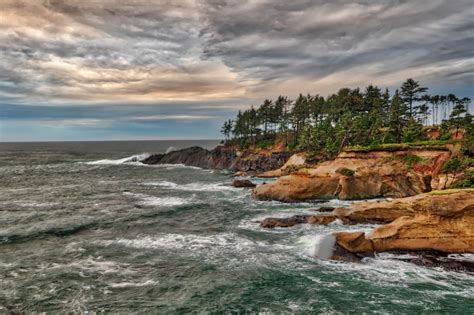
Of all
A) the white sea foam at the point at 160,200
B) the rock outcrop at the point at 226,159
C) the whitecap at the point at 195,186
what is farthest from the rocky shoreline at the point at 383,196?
the white sea foam at the point at 160,200

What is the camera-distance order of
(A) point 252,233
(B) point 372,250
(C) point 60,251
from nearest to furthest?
(B) point 372,250 < (C) point 60,251 < (A) point 252,233

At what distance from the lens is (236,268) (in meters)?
25.6

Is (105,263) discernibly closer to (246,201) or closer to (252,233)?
(252,233)

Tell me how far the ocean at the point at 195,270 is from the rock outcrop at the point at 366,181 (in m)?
8.74

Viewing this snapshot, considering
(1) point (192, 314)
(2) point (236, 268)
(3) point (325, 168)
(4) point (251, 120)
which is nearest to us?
(1) point (192, 314)

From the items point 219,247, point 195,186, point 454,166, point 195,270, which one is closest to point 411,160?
point 454,166

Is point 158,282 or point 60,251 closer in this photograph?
point 158,282

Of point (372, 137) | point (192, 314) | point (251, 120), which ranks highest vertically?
point (251, 120)

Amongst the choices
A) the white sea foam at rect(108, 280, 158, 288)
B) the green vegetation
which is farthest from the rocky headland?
the green vegetation

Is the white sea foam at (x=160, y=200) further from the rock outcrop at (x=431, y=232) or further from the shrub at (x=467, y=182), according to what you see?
the shrub at (x=467, y=182)

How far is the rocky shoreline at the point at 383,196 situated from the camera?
2678 centimetres

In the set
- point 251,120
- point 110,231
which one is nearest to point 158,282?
point 110,231

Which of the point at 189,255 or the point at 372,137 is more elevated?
the point at 372,137

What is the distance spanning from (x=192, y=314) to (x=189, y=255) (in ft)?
30.0
